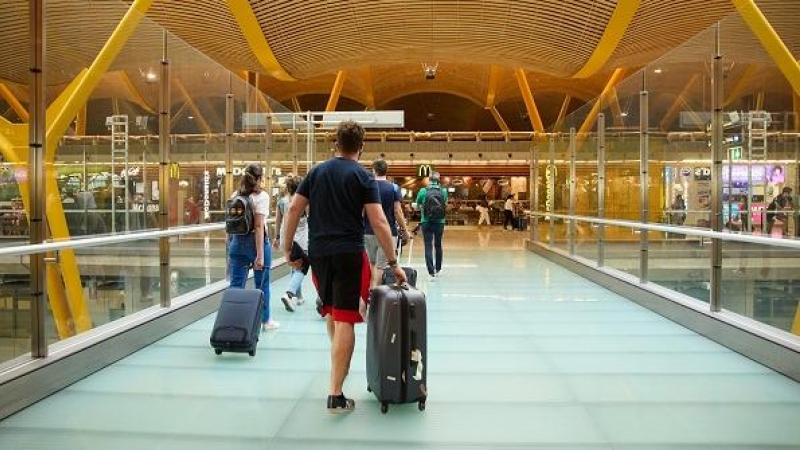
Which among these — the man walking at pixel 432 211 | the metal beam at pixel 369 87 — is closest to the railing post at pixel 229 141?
the man walking at pixel 432 211

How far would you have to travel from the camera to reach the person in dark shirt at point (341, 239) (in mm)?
3785

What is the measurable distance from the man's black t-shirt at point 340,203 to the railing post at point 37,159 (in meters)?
1.70

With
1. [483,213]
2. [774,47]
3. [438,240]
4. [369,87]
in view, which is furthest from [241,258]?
[369,87]

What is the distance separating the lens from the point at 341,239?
3.78 m

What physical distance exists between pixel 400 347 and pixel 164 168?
12.4 feet

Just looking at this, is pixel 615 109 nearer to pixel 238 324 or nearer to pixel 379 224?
pixel 238 324

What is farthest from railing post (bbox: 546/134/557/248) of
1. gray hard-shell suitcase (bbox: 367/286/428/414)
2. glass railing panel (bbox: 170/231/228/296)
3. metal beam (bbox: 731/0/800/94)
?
gray hard-shell suitcase (bbox: 367/286/428/414)

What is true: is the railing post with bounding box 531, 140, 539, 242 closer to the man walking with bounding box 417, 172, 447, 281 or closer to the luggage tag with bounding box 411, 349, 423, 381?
the man walking with bounding box 417, 172, 447, 281

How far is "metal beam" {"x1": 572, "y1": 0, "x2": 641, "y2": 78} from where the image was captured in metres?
14.5

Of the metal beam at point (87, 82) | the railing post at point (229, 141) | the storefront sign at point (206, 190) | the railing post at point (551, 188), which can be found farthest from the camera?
the railing post at point (551, 188)

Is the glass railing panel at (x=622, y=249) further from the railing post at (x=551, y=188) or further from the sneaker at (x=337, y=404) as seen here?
the sneaker at (x=337, y=404)

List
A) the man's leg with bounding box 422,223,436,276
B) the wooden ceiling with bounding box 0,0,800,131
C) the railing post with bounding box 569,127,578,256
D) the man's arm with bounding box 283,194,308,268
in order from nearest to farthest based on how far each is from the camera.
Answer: the man's arm with bounding box 283,194,308,268, the wooden ceiling with bounding box 0,0,800,131, the man's leg with bounding box 422,223,436,276, the railing post with bounding box 569,127,578,256

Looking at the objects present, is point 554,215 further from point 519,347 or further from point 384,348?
point 384,348

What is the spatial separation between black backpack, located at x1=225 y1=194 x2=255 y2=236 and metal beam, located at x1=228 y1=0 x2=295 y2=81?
10.1m
